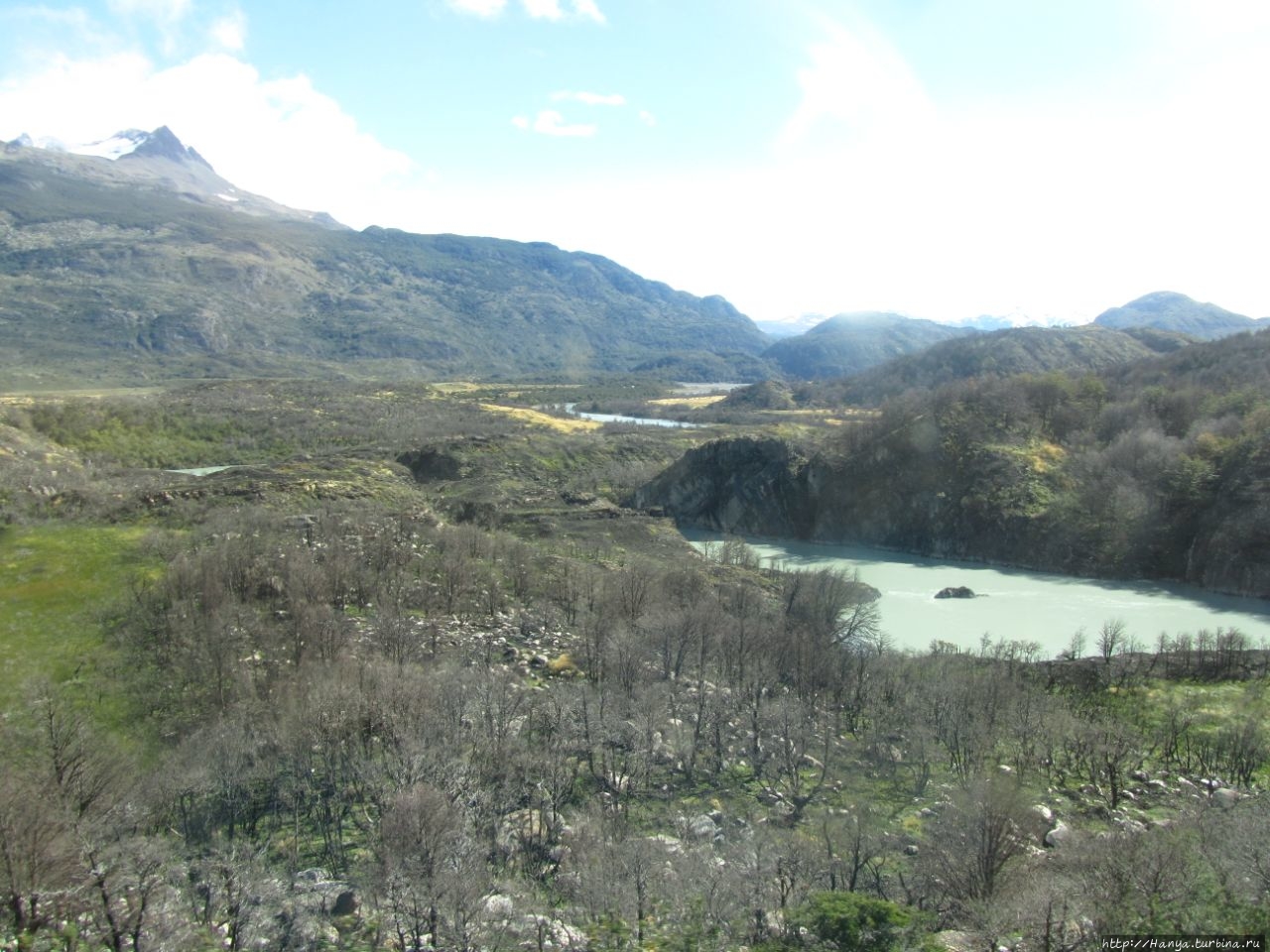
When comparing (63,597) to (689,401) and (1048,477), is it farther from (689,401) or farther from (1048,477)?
(689,401)

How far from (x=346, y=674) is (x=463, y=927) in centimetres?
1127

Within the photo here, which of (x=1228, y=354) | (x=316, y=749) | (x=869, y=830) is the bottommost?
(x=316, y=749)

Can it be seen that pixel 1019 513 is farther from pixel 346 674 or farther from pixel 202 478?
pixel 202 478

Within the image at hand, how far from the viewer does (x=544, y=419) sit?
128 metres

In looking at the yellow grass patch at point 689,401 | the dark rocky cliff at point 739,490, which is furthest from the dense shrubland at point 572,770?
the yellow grass patch at point 689,401

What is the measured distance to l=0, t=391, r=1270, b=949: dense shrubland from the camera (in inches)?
464

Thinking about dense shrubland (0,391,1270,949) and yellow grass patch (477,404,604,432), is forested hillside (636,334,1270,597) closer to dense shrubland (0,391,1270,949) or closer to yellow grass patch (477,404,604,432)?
dense shrubland (0,391,1270,949)

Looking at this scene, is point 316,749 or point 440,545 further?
point 440,545

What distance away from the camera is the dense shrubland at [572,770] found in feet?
38.7

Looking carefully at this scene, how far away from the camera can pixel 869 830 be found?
52.6ft

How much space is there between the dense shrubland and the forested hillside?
20936mm

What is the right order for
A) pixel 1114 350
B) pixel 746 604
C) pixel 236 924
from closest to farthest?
pixel 236 924 → pixel 746 604 → pixel 1114 350

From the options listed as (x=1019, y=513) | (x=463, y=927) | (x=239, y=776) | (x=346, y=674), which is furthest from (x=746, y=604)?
(x=1019, y=513)

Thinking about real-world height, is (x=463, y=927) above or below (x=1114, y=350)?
below
